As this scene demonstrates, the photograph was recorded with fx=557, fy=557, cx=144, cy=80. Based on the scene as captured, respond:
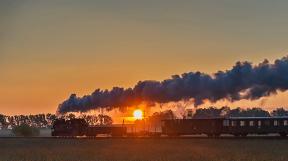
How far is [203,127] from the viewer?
290 feet

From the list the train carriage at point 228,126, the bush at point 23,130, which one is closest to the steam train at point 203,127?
the train carriage at point 228,126

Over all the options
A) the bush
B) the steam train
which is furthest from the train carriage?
the bush

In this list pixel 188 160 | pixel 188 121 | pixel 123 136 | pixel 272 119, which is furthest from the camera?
pixel 123 136

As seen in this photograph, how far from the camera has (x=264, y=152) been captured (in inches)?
2223

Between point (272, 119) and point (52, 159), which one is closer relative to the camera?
point (52, 159)

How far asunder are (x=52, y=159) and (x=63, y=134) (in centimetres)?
4830

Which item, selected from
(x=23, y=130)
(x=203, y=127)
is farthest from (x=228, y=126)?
(x=23, y=130)

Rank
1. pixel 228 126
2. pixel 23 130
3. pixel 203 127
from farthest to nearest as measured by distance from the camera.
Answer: pixel 23 130 < pixel 203 127 < pixel 228 126

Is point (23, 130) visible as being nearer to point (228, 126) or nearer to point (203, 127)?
point (203, 127)

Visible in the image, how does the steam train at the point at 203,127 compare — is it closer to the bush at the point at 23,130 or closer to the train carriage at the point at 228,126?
the train carriage at the point at 228,126

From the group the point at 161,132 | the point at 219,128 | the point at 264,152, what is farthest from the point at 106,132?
the point at 264,152

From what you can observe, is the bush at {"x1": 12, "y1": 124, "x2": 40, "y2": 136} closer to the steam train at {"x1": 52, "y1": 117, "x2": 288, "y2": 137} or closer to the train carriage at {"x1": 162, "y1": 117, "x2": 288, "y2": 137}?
the steam train at {"x1": 52, "y1": 117, "x2": 288, "y2": 137}

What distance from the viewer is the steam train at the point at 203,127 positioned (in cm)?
8394

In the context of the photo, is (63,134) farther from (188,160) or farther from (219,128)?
(188,160)
